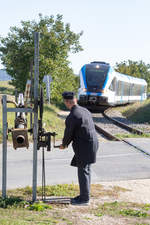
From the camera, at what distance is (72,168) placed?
847 cm

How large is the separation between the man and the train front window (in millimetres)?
18483

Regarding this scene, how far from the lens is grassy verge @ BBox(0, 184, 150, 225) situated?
4.96 metres

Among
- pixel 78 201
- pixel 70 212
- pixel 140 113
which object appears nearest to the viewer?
pixel 70 212

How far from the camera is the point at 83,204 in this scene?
5.75 m

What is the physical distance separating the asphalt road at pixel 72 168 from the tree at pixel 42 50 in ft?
68.7

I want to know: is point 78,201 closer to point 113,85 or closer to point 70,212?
point 70,212

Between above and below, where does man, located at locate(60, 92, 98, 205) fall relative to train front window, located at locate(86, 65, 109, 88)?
below

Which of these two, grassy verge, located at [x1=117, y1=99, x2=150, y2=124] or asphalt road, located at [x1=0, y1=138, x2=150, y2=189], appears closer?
asphalt road, located at [x1=0, y1=138, x2=150, y2=189]

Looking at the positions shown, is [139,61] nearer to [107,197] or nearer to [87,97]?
[87,97]

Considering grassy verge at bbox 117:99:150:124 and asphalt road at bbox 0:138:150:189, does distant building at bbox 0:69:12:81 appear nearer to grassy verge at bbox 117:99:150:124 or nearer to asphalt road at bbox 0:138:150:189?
grassy verge at bbox 117:99:150:124

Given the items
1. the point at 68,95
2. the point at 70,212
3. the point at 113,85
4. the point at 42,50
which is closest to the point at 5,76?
the point at 42,50

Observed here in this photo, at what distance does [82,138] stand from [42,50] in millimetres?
26450

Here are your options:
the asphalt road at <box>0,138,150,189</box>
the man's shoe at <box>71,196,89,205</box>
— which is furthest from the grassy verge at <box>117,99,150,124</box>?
the man's shoe at <box>71,196,89,205</box>

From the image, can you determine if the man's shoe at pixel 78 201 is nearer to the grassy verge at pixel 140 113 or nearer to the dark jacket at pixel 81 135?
the dark jacket at pixel 81 135
